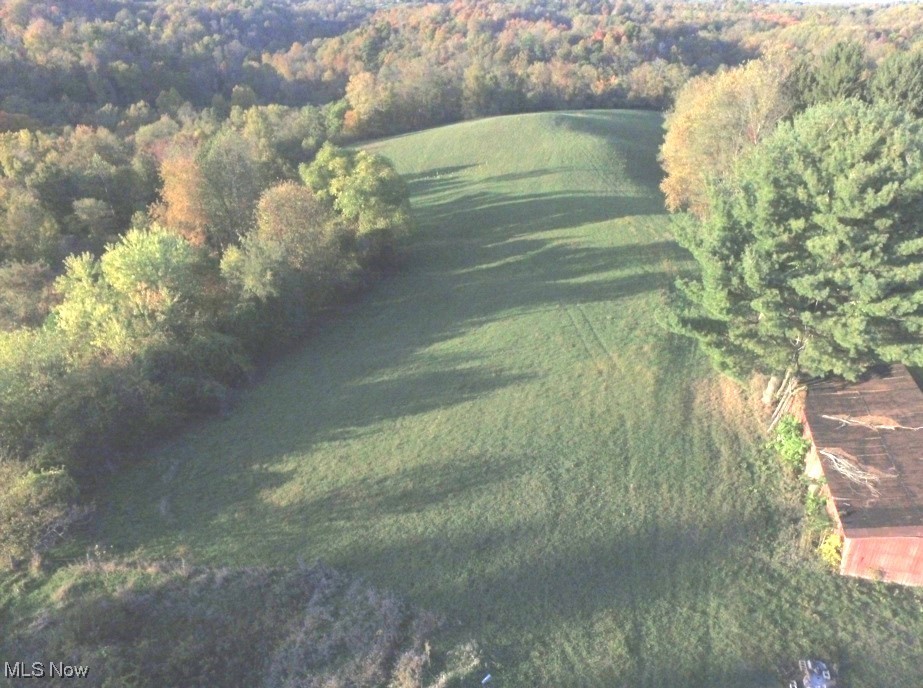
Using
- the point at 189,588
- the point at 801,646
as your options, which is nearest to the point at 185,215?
the point at 189,588

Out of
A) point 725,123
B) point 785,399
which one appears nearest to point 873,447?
point 785,399

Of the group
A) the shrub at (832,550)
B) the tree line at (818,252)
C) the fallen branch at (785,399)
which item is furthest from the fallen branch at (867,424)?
the shrub at (832,550)

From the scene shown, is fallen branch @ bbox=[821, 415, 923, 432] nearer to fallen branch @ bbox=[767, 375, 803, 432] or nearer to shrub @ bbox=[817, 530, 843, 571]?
fallen branch @ bbox=[767, 375, 803, 432]

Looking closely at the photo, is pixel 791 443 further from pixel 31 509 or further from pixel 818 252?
pixel 31 509

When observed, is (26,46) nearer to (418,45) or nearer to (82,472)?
(418,45)

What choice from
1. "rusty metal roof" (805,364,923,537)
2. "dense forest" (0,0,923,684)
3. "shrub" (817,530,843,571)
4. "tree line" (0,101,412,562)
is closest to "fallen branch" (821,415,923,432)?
"rusty metal roof" (805,364,923,537)
